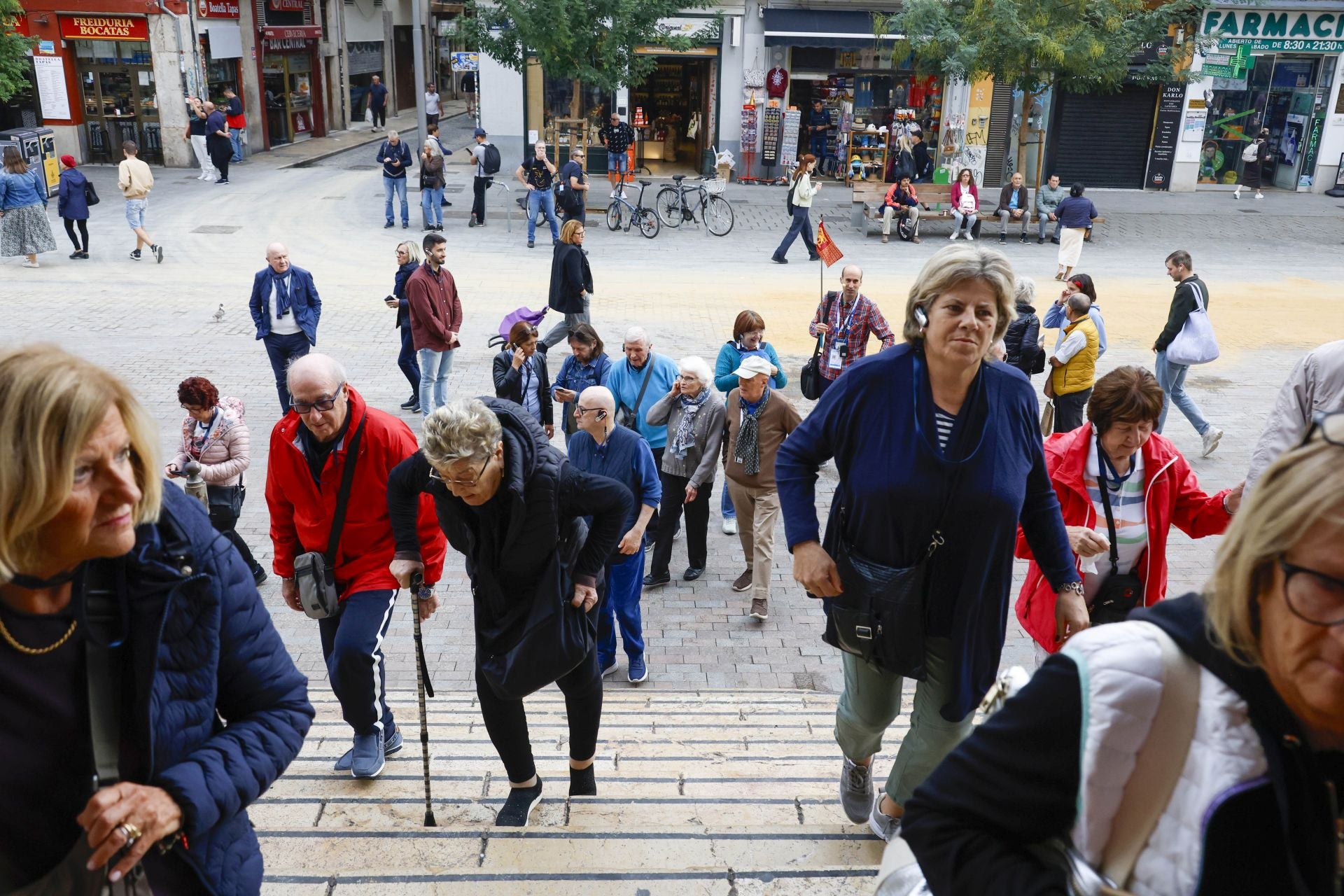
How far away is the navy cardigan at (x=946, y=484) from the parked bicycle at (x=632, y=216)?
1763cm

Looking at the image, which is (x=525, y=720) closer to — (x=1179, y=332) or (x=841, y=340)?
(x=841, y=340)

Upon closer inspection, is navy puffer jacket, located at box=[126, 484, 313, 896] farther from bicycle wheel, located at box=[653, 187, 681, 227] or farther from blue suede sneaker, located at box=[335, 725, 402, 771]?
bicycle wheel, located at box=[653, 187, 681, 227]

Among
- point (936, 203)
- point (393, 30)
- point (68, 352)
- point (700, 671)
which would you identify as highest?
point (393, 30)

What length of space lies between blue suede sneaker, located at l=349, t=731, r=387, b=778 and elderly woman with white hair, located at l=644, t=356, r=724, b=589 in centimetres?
330

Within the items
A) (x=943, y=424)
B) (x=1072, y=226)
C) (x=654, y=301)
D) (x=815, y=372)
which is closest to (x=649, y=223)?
(x=654, y=301)

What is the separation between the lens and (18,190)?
639 inches

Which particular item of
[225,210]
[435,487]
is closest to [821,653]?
[435,487]

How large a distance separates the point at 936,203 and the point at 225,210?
45.8 feet

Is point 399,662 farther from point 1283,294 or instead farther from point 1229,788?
point 1283,294

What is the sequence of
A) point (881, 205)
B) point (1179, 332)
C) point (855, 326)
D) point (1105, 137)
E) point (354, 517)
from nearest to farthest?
1. point (354, 517)
2. point (855, 326)
3. point (1179, 332)
4. point (881, 205)
5. point (1105, 137)

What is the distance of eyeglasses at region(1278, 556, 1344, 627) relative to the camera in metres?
1.41

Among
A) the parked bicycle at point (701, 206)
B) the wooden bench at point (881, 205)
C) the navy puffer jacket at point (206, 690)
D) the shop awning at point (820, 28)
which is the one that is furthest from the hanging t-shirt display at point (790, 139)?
the navy puffer jacket at point (206, 690)

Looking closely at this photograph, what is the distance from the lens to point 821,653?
6.97 m

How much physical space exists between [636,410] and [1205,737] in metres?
6.21
